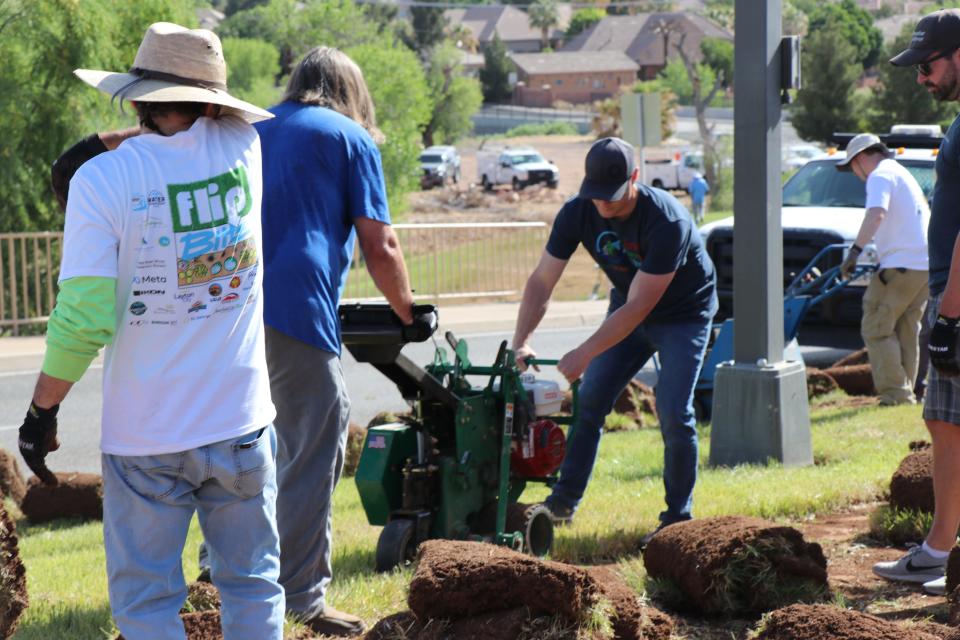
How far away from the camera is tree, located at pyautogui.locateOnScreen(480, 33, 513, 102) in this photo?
411 ft

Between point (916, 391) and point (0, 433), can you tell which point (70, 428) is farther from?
point (916, 391)

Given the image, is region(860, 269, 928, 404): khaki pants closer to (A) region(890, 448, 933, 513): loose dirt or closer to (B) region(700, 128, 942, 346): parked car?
(B) region(700, 128, 942, 346): parked car

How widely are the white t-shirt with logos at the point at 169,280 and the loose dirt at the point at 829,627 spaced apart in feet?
5.25

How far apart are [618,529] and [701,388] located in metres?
4.20

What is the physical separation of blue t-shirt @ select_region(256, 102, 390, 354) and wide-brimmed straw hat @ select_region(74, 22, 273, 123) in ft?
3.04

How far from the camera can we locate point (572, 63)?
Result: 129 m

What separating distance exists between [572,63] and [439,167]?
66.2m

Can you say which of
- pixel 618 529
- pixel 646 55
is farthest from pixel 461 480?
pixel 646 55

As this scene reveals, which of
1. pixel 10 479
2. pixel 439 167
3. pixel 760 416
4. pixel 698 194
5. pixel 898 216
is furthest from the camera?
pixel 439 167

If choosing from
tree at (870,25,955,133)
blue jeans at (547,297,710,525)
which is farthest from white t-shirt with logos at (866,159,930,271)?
tree at (870,25,955,133)

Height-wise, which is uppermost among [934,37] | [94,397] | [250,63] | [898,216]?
[250,63]

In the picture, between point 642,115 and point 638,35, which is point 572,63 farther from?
point 642,115

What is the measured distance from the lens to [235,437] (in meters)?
3.39

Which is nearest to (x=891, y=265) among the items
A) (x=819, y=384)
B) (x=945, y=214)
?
(x=819, y=384)
